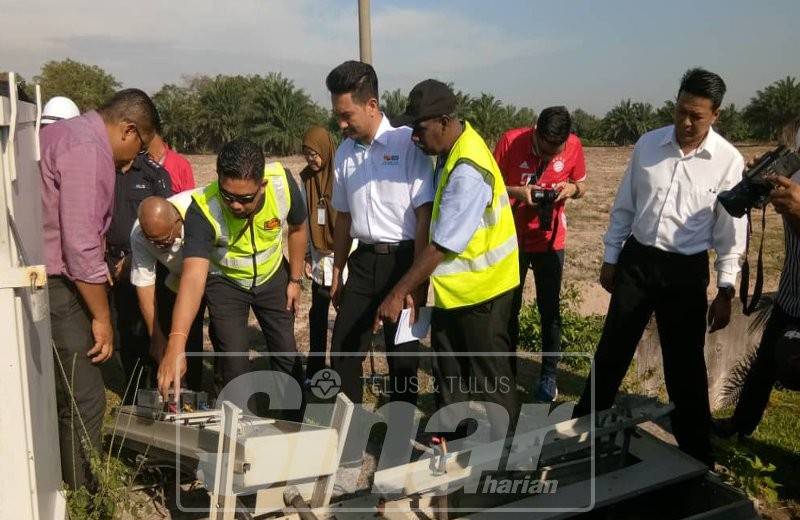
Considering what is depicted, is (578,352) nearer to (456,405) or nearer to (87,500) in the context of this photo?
(456,405)

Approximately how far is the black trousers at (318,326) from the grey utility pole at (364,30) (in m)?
1.58

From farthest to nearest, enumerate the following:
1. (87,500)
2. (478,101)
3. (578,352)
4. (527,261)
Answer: (478,101) → (578,352) → (527,261) → (87,500)

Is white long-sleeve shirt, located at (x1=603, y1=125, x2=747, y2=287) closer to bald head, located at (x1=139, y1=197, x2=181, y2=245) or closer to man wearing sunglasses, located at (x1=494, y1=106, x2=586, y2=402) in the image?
man wearing sunglasses, located at (x1=494, y1=106, x2=586, y2=402)

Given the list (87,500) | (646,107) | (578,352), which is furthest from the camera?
(646,107)

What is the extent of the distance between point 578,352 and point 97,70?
51426 millimetres

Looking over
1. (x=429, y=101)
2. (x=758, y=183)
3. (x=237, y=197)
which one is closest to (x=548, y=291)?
(x=758, y=183)

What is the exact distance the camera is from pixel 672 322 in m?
3.44

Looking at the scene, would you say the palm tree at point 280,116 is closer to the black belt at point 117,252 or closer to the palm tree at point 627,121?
the palm tree at point 627,121

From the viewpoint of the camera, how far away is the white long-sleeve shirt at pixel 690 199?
130 inches

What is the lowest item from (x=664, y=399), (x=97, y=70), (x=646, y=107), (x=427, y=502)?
(x=664, y=399)

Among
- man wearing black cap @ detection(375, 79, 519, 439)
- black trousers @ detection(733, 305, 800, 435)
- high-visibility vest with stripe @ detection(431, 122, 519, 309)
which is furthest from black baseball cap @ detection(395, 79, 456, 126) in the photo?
black trousers @ detection(733, 305, 800, 435)

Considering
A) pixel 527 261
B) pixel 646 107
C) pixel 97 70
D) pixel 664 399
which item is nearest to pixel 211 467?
pixel 527 261

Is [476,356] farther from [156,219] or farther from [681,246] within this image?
[156,219]

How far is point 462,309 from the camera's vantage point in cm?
333
